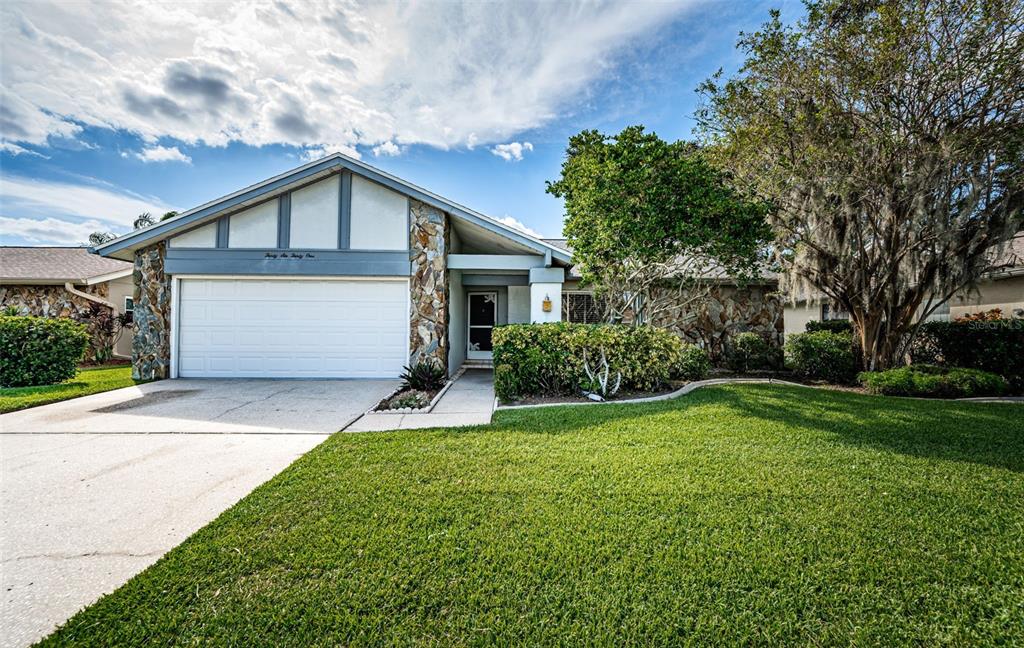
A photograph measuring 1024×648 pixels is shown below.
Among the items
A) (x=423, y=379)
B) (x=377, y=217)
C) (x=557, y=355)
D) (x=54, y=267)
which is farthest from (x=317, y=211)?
(x=54, y=267)

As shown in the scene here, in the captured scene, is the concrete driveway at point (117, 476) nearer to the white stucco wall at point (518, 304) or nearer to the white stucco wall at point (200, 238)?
the white stucco wall at point (200, 238)

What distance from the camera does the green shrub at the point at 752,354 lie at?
1173cm

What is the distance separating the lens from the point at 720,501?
333 centimetres

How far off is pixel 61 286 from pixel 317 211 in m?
11.0

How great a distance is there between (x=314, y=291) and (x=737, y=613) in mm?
10360

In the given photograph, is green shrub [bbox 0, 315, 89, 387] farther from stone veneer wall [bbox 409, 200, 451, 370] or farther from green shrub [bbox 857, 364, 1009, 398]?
green shrub [bbox 857, 364, 1009, 398]

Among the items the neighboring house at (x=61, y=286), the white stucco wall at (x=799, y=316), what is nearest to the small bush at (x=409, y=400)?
the neighboring house at (x=61, y=286)

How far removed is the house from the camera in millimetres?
10016

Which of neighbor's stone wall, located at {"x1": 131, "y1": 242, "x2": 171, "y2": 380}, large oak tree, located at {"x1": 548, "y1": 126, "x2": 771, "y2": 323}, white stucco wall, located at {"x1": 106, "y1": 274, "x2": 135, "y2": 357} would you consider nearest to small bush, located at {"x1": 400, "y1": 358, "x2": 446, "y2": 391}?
large oak tree, located at {"x1": 548, "y1": 126, "x2": 771, "y2": 323}

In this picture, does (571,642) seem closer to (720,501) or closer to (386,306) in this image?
(720,501)

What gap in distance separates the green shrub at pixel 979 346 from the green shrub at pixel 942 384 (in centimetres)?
105

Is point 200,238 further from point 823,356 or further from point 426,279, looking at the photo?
point 823,356

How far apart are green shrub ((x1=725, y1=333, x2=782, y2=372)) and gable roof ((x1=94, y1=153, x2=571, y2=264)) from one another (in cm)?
588

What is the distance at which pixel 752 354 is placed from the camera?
11750 mm
